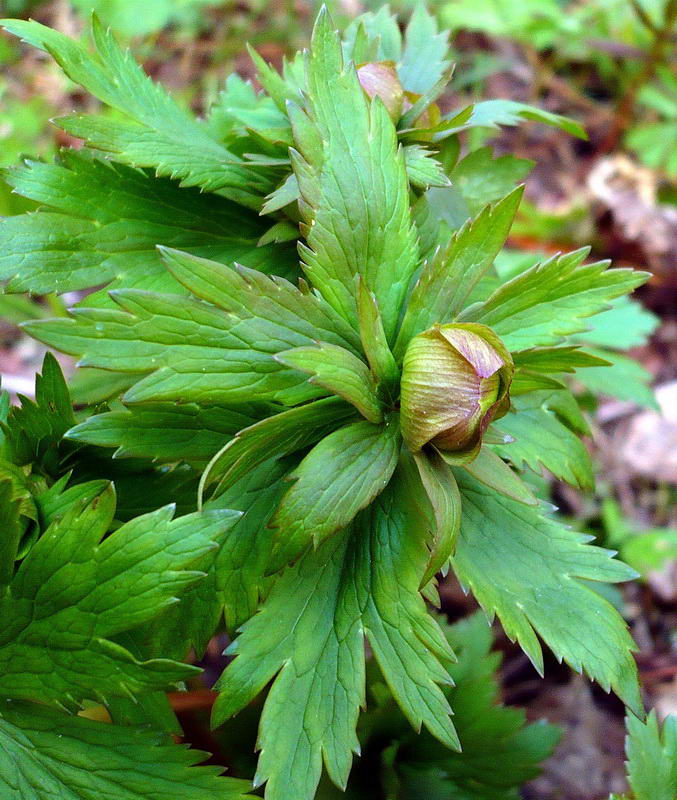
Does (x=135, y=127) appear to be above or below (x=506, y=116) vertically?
above

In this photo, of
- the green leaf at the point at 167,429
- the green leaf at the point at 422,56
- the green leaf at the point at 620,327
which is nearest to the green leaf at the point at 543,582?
the green leaf at the point at 167,429

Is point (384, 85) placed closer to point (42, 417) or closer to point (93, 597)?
point (42, 417)

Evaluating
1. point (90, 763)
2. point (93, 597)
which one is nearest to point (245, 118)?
point (93, 597)

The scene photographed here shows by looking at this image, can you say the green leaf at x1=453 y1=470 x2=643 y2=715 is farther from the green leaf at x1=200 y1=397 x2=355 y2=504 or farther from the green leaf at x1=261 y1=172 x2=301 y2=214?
the green leaf at x1=261 y1=172 x2=301 y2=214

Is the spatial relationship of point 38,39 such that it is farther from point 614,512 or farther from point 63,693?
point 614,512

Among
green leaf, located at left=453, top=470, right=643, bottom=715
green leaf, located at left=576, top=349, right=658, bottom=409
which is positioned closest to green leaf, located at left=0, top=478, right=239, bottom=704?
green leaf, located at left=453, top=470, right=643, bottom=715

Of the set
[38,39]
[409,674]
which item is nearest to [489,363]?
[409,674]
